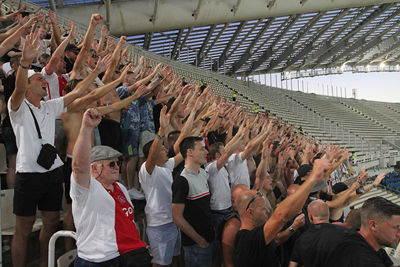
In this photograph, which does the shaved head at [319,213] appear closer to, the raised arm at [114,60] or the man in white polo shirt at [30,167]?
the man in white polo shirt at [30,167]

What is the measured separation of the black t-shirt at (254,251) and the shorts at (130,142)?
6.47 ft

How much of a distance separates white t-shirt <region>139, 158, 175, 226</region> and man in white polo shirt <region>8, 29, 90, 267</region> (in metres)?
0.71

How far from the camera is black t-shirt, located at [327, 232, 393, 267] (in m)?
1.93

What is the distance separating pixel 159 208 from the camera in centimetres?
304

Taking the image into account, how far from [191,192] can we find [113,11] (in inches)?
550

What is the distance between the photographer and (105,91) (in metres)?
2.96

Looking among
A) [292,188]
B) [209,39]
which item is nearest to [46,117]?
[292,188]

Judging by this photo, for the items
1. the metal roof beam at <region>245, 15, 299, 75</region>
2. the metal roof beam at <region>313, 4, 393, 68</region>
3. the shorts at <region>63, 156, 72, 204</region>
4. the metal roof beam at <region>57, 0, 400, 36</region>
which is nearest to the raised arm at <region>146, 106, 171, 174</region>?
the shorts at <region>63, 156, 72, 204</region>

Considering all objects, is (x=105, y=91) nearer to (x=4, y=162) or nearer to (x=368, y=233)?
(x=4, y=162)

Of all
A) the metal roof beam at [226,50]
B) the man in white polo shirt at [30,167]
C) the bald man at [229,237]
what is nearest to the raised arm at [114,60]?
the man in white polo shirt at [30,167]

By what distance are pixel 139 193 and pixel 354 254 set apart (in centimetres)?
218

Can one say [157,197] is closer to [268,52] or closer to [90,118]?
[90,118]

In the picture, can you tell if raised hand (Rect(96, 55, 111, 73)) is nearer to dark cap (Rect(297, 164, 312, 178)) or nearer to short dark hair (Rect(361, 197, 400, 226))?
short dark hair (Rect(361, 197, 400, 226))

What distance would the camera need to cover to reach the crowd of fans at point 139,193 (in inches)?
78.8
